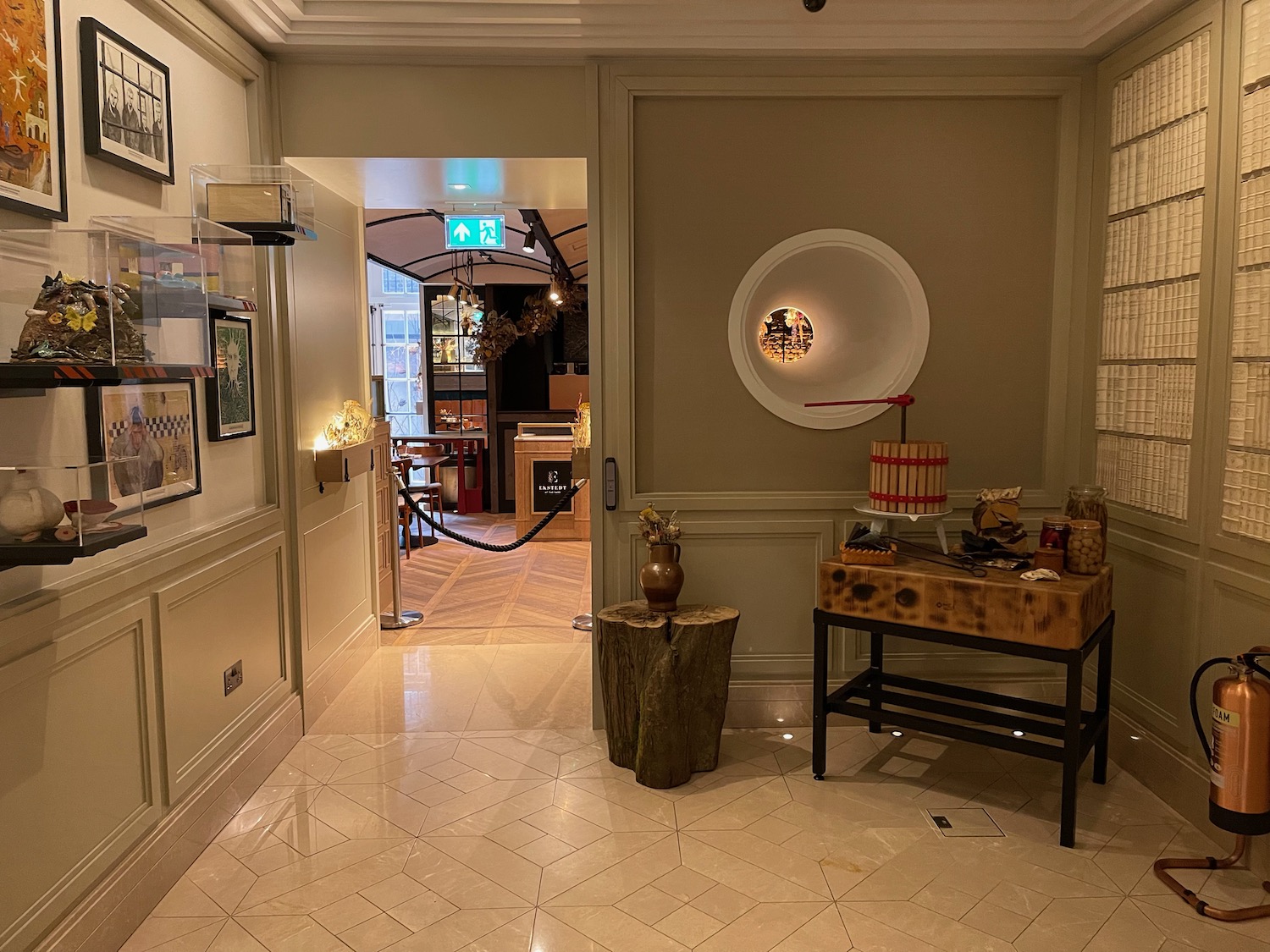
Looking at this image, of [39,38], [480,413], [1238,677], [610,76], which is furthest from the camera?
[480,413]

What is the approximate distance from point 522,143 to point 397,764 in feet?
9.26

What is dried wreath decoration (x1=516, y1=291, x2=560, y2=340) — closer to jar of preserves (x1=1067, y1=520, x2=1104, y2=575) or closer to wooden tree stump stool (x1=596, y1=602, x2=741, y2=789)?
wooden tree stump stool (x1=596, y1=602, x2=741, y2=789)

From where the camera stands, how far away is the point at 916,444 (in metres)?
3.69

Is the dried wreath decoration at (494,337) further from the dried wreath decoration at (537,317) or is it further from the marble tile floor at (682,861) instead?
the marble tile floor at (682,861)

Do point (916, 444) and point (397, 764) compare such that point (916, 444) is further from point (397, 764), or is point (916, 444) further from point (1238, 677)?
point (397, 764)

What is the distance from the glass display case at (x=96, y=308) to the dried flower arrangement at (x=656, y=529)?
1.93 meters

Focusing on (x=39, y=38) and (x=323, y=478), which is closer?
(x=39, y=38)

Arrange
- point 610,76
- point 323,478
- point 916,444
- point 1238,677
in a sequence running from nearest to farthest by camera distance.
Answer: point 1238,677
point 916,444
point 610,76
point 323,478

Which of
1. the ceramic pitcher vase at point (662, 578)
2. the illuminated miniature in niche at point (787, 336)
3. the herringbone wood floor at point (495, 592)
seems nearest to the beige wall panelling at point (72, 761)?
the ceramic pitcher vase at point (662, 578)

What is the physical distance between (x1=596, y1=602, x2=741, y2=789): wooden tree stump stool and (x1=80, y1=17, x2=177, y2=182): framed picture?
238cm

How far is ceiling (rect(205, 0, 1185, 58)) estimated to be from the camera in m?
3.79

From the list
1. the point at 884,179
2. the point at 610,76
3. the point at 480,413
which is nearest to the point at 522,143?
the point at 610,76

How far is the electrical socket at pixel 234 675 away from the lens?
3490mm

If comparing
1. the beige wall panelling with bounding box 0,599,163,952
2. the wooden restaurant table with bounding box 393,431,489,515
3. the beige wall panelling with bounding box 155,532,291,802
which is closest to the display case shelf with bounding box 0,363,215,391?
the beige wall panelling with bounding box 0,599,163,952
